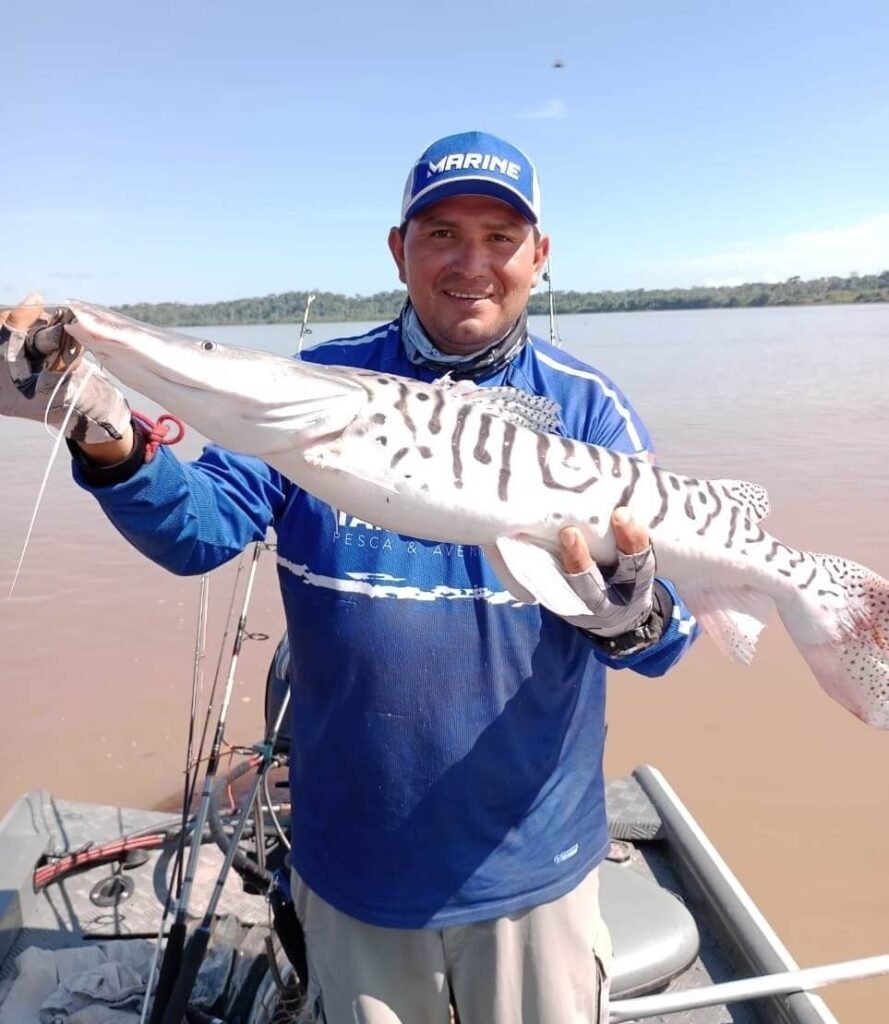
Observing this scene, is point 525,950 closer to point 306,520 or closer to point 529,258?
point 306,520

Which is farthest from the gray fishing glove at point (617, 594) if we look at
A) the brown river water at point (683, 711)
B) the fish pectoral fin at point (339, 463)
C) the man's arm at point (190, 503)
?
the brown river water at point (683, 711)

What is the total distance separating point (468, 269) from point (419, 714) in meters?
1.60

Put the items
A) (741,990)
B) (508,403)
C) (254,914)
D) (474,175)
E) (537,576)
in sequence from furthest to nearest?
(254,914) → (741,990) → (474,175) → (508,403) → (537,576)

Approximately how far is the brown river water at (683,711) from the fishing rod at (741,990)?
6.81 feet

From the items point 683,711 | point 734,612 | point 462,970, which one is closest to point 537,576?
point 734,612

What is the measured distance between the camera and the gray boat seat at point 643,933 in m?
3.93

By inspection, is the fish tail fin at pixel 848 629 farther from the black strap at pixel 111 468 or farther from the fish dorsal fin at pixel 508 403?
the black strap at pixel 111 468

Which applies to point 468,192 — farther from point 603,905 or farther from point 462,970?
point 603,905

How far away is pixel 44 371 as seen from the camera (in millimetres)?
2158

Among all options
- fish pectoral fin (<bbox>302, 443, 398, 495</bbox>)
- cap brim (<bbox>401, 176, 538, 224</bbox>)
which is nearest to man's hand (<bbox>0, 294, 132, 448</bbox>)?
fish pectoral fin (<bbox>302, 443, 398, 495</bbox>)

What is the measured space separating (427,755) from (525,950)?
2.48 ft

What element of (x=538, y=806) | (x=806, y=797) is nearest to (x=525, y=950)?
(x=538, y=806)

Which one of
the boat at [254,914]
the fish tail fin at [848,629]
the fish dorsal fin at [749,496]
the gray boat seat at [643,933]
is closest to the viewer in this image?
the fish tail fin at [848,629]

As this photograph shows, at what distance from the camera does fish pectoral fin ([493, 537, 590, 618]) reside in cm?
252
